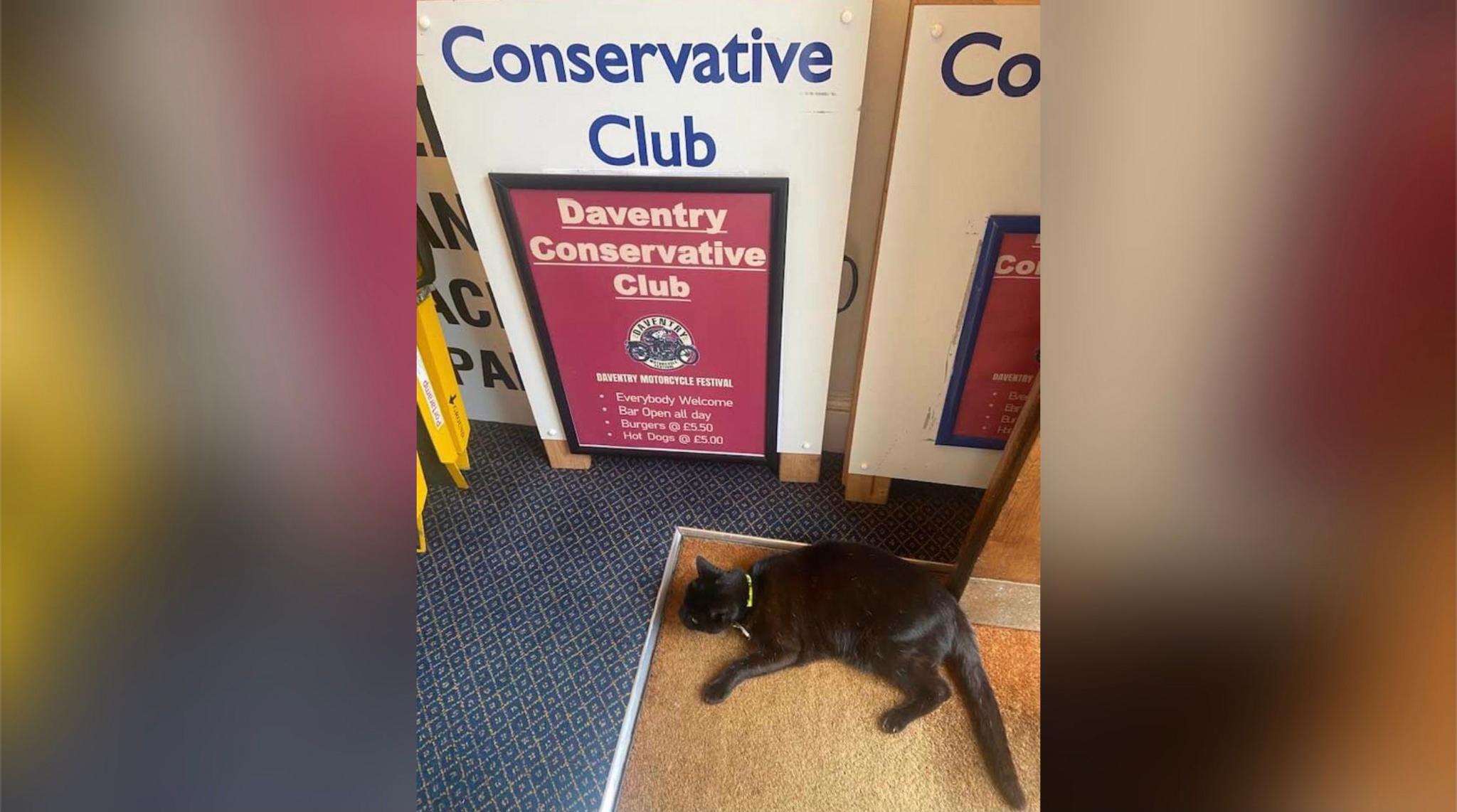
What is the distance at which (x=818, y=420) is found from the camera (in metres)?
1.65

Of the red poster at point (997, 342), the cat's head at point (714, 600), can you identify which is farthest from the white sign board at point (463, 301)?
the red poster at point (997, 342)

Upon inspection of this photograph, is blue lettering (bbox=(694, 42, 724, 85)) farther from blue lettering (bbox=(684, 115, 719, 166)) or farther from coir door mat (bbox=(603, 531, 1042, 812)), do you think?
coir door mat (bbox=(603, 531, 1042, 812))

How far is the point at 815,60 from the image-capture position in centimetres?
109

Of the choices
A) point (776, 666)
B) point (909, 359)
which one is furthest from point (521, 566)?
point (909, 359)

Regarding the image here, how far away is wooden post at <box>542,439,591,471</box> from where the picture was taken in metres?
1.80

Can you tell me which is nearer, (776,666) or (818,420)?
(776,666)

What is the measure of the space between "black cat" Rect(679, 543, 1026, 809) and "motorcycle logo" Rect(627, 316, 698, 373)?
0.43m

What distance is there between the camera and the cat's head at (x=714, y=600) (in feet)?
4.68

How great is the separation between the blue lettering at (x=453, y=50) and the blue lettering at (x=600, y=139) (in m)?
0.17

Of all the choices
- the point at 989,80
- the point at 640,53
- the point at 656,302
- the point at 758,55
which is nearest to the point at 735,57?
the point at 758,55
